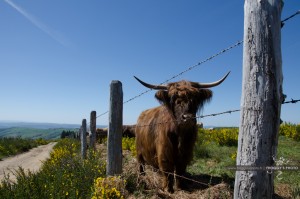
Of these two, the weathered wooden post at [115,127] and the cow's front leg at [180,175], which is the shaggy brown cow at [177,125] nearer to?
the cow's front leg at [180,175]

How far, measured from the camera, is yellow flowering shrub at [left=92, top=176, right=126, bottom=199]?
3680mm

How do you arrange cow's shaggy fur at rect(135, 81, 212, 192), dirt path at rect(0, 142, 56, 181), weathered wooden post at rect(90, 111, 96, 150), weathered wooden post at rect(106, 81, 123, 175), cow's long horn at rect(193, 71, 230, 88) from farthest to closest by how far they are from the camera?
dirt path at rect(0, 142, 56, 181) → weathered wooden post at rect(90, 111, 96, 150) → cow's long horn at rect(193, 71, 230, 88) → cow's shaggy fur at rect(135, 81, 212, 192) → weathered wooden post at rect(106, 81, 123, 175)

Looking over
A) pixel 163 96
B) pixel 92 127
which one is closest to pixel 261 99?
pixel 163 96

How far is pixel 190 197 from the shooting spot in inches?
179

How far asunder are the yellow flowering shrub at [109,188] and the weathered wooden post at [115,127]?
196 mm

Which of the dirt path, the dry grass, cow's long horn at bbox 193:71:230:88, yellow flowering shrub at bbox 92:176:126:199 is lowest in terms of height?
the dirt path

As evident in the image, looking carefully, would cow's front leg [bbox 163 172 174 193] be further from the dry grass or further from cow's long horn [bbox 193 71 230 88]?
cow's long horn [bbox 193 71 230 88]

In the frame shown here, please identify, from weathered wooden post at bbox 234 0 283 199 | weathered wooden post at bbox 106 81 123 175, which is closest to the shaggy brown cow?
weathered wooden post at bbox 106 81 123 175

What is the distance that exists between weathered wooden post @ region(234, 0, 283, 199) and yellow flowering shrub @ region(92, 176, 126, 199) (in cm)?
210

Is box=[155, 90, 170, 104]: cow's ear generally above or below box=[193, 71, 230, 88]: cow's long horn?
below

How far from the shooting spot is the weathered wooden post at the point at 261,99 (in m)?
1.81

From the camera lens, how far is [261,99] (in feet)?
5.95

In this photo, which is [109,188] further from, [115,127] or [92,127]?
[92,127]

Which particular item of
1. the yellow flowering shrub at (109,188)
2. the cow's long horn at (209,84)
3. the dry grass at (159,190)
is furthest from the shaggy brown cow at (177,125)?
the yellow flowering shrub at (109,188)
